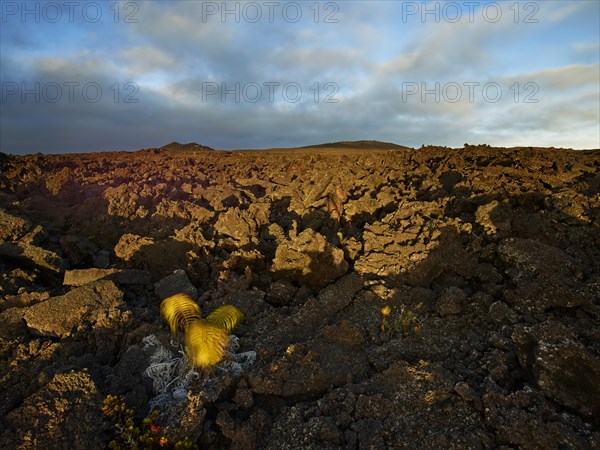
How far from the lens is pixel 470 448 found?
9.53 feet

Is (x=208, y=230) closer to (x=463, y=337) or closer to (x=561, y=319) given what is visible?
(x=463, y=337)

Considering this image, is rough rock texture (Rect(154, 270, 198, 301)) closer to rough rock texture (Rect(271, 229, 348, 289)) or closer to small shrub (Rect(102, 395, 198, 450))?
rough rock texture (Rect(271, 229, 348, 289))

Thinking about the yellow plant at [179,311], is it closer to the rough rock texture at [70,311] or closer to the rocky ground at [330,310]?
the rocky ground at [330,310]

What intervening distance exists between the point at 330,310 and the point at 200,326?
1.52m

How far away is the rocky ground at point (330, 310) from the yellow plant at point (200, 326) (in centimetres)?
16

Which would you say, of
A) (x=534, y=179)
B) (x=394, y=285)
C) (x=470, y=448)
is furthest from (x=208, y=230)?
(x=534, y=179)

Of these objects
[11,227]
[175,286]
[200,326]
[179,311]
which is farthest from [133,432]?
[11,227]

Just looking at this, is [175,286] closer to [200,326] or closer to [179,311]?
[179,311]

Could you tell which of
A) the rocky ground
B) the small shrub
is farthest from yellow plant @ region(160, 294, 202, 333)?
the small shrub

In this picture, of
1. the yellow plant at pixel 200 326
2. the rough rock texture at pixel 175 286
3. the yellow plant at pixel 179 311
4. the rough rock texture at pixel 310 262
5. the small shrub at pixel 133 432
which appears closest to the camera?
the small shrub at pixel 133 432

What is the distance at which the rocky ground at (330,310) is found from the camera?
3.20 metres

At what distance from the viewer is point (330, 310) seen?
476 centimetres

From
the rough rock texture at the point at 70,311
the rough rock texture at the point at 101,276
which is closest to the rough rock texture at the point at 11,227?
the rough rock texture at the point at 101,276

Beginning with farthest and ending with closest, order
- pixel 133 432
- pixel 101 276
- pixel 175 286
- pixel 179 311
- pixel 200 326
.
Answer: pixel 101 276
pixel 175 286
pixel 179 311
pixel 200 326
pixel 133 432
